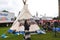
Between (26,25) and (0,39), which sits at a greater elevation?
(26,25)

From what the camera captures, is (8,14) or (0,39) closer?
(0,39)

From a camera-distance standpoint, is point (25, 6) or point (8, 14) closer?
point (25, 6)

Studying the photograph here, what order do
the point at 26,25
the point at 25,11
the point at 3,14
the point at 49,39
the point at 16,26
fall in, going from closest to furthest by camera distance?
the point at 26,25, the point at 49,39, the point at 25,11, the point at 16,26, the point at 3,14

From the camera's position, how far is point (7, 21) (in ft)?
145

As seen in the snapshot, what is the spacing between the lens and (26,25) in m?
12.8

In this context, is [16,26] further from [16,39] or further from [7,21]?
[7,21]

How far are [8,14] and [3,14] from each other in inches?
63.6

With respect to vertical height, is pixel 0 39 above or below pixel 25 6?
below

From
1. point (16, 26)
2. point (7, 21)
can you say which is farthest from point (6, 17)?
point (16, 26)

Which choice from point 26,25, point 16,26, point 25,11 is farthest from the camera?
point 16,26

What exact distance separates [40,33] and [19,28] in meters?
2.18

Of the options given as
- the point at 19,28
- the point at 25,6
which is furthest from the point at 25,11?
the point at 19,28

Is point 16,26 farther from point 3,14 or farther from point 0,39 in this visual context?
point 3,14

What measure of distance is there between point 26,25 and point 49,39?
5.92m
